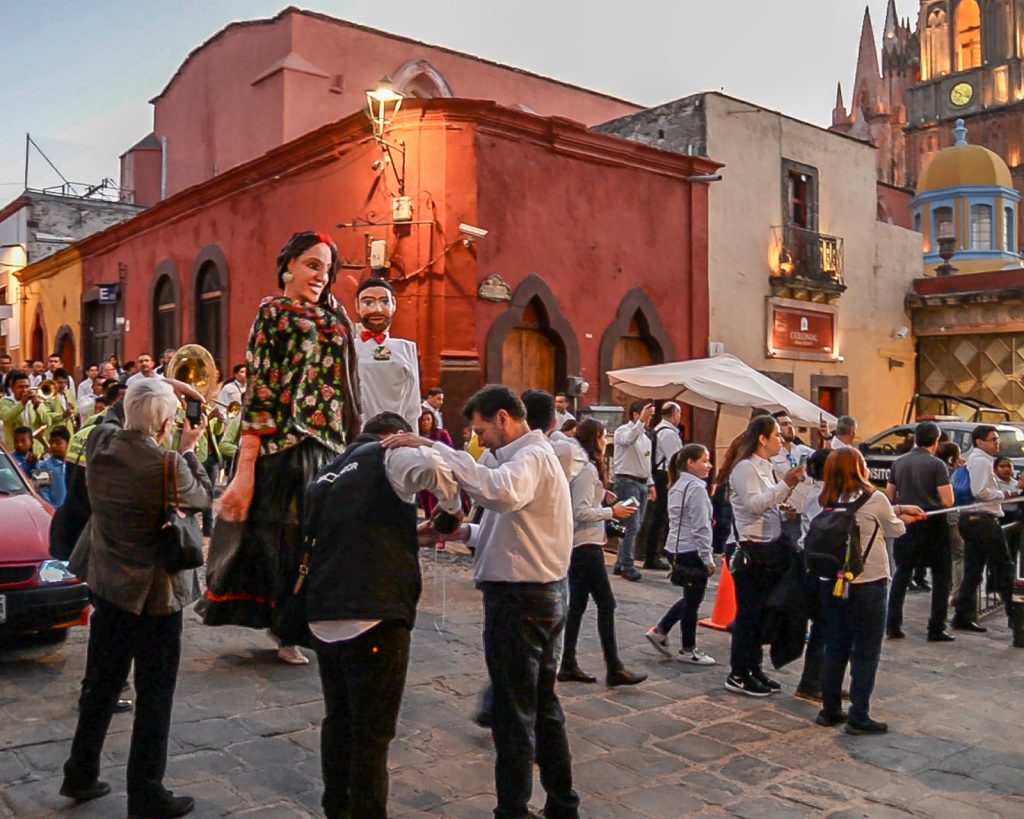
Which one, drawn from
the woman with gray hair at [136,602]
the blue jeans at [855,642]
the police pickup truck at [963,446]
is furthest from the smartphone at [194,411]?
the police pickup truck at [963,446]

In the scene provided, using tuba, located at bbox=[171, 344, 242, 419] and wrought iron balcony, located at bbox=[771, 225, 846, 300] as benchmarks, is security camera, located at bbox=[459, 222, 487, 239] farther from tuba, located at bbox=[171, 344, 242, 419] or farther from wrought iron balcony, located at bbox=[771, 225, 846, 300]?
wrought iron balcony, located at bbox=[771, 225, 846, 300]

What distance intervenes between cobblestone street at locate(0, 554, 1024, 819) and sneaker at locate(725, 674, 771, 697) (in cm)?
8

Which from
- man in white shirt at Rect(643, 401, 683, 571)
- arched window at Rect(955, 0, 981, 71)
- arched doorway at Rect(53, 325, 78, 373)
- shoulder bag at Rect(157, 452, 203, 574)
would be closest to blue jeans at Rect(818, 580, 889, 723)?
shoulder bag at Rect(157, 452, 203, 574)

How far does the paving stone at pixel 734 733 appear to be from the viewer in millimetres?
5438

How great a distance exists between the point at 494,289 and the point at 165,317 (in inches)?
397

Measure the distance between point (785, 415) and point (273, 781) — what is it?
9086 mm

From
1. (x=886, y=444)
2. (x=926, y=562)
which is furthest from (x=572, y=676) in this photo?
(x=886, y=444)

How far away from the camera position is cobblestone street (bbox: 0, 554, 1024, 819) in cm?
441

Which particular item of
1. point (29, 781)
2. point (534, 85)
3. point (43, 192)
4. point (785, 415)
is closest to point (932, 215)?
point (534, 85)

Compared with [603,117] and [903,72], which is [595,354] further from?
[903,72]

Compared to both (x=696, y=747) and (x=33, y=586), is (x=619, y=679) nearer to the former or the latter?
(x=696, y=747)

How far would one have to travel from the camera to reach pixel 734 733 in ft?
18.2

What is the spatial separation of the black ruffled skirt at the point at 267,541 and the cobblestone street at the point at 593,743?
825 millimetres

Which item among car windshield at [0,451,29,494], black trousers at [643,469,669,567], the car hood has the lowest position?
black trousers at [643,469,669,567]
